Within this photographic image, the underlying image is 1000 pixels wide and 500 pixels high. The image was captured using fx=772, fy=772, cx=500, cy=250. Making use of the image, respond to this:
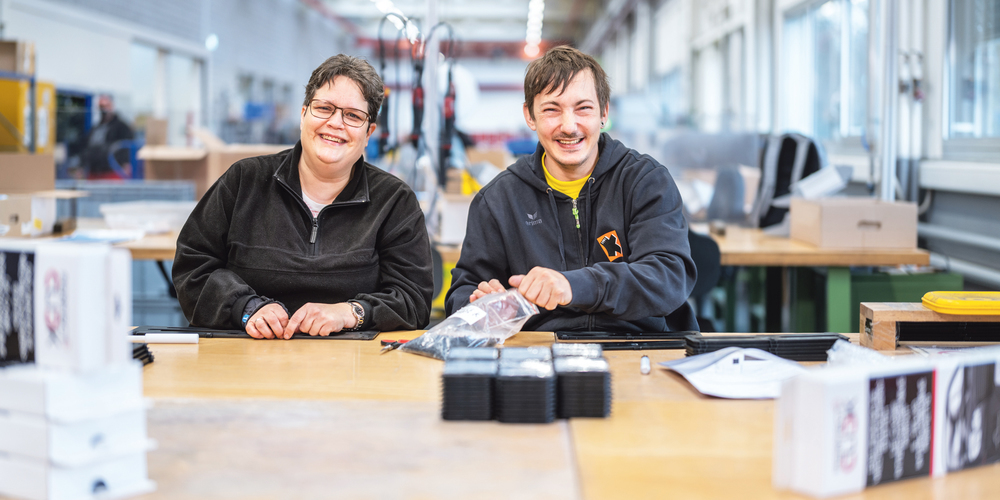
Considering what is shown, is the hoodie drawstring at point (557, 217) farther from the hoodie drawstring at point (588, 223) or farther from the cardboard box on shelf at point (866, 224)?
the cardboard box on shelf at point (866, 224)

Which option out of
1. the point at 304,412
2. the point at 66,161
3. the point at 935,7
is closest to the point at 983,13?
→ the point at 935,7

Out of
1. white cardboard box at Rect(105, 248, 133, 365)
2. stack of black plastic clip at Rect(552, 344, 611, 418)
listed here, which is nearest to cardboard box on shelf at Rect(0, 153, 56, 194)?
white cardboard box at Rect(105, 248, 133, 365)

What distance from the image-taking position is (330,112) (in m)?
1.72

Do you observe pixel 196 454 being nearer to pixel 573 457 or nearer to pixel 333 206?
pixel 573 457

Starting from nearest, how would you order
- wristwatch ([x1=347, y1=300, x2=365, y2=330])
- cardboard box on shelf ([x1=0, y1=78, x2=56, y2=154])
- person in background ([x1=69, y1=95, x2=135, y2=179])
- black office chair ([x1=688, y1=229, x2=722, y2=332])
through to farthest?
wristwatch ([x1=347, y1=300, x2=365, y2=330]) < black office chair ([x1=688, y1=229, x2=722, y2=332]) < cardboard box on shelf ([x1=0, y1=78, x2=56, y2=154]) < person in background ([x1=69, y1=95, x2=135, y2=179])

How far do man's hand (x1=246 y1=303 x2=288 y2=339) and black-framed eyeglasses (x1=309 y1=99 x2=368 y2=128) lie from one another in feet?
1.56

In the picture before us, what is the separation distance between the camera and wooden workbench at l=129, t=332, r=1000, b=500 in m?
0.79

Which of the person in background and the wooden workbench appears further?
the person in background

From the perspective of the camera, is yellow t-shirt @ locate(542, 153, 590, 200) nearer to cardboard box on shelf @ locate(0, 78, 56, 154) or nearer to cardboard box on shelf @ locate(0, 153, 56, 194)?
cardboard box on shelf @ locate(0, 153, 56, 194)

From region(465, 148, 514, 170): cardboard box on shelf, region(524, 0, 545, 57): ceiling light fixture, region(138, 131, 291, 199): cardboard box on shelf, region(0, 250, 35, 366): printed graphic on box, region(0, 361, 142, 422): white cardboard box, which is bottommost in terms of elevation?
region(0, 361, 142, 422): white cardboard box

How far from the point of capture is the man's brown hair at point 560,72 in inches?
64.6

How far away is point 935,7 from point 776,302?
1.56m

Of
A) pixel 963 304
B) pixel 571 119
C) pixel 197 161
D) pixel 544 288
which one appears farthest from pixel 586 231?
pixel 197 161

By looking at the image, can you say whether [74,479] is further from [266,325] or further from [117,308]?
[266,325]
